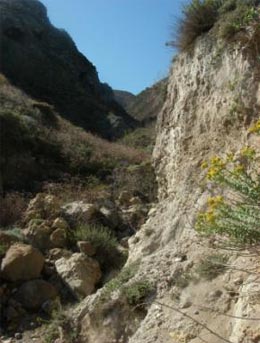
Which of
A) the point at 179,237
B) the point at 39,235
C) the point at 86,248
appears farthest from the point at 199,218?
the point at 39,235

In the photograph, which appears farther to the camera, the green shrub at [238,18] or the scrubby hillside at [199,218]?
the green shrub at [238,18]

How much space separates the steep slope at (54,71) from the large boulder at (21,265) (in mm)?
20610

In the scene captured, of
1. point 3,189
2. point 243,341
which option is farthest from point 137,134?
point 243,341

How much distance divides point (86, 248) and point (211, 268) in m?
3.39

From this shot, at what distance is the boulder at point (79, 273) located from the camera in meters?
6.46

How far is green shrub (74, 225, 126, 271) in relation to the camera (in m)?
7.42

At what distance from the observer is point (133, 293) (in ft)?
15.7

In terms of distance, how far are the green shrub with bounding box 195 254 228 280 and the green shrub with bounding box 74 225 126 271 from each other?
9.92ft

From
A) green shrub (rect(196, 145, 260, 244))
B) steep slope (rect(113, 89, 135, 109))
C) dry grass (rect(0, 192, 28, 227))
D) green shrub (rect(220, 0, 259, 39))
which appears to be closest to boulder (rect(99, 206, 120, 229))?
dry grass (rect(0, 192, 28, 227))

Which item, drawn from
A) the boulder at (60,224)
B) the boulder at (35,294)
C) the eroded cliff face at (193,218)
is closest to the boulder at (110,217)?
the boulder at (60,224)

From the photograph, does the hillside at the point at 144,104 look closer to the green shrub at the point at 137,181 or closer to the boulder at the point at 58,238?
the green shrub at the point at 137,181

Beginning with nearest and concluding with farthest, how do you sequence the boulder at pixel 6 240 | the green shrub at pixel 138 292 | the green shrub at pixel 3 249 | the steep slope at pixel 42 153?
1. the green shrub at pixel 138 292
2. the green shrub at pixel 3 249
3. the boulder at pixel 6 240
4. the steep slope at pixel 42 153

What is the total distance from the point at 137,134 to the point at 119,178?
1186 centimetres

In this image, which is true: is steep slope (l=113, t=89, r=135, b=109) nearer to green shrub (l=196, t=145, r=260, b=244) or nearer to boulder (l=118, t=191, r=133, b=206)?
boulder (l=118, t=191, r=133, b=206)
